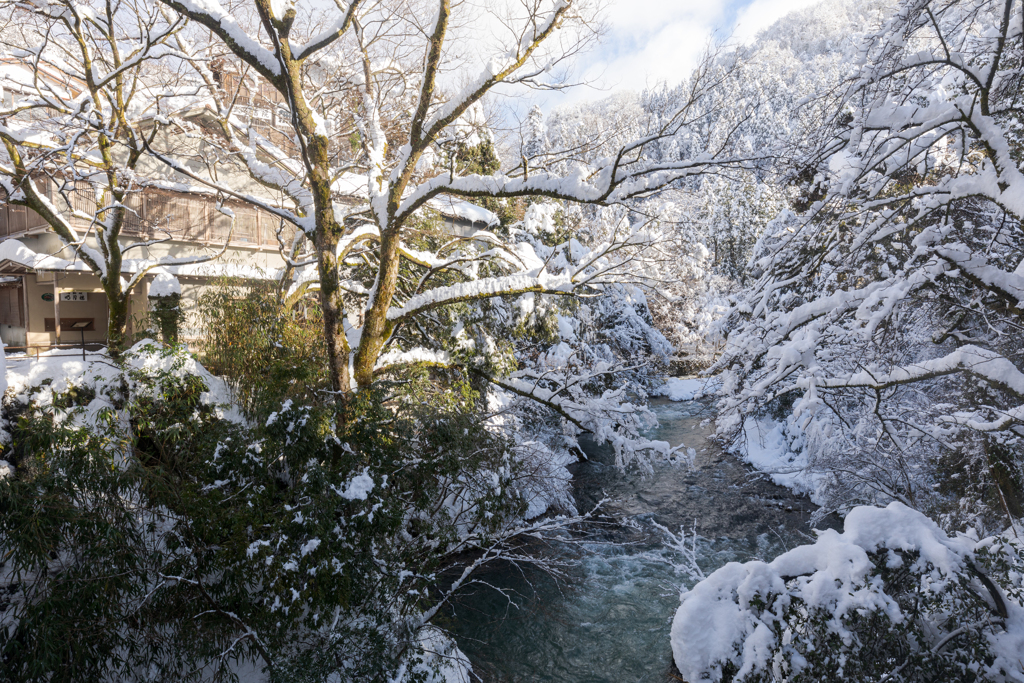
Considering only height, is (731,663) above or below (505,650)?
above

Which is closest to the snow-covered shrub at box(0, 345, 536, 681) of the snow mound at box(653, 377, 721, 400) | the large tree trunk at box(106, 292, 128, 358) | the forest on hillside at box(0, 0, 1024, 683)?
the forest on hillside at box(0, 0, 1024, 683)

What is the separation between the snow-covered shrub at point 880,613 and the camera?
3.92 metres

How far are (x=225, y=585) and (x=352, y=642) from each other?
4.43ft

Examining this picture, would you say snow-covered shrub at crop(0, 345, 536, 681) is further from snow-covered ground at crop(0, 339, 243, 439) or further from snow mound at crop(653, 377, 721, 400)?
snow mound at crop(653, 377, 721, 400)

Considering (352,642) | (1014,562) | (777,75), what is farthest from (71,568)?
(777,75)

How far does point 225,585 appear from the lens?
4.96 meters

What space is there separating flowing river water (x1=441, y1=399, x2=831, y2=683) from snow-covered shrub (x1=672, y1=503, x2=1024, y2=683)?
4.18 ft

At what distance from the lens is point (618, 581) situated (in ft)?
28.8

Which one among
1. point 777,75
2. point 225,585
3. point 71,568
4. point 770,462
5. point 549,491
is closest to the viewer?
point 71,568

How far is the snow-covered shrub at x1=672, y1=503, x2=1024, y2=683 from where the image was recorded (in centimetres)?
392

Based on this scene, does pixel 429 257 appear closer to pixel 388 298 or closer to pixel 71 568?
pixel 388 298

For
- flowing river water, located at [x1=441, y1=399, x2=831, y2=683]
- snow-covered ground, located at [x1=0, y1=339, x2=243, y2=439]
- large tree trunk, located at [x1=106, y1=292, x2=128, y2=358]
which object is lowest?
flowing river water, located at [x1=441, y1=399, x2=831, y2=683]

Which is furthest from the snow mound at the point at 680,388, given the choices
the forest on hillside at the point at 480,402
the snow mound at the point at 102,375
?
the snow mound at the point at 102,375

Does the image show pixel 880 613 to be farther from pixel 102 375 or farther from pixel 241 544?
pixel 102 375
